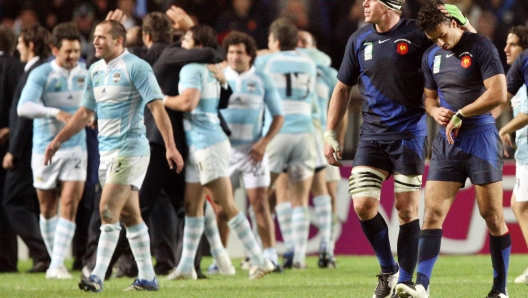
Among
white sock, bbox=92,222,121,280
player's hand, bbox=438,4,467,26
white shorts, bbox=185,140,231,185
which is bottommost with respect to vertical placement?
white sock, bbox=92,222,121,280

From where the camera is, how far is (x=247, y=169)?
33.5 feet

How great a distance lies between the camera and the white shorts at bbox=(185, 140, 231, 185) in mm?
8758

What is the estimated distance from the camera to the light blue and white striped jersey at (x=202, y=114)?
348 inches

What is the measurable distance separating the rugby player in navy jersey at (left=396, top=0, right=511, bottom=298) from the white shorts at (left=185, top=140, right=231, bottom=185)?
8.36ft

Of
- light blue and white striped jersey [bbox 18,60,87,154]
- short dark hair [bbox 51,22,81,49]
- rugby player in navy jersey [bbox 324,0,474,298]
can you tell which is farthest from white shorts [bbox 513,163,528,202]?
short dark hair [bbox 51,22,81,49]

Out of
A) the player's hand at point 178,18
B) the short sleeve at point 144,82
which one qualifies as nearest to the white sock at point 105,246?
the short sleeve at point 144,82

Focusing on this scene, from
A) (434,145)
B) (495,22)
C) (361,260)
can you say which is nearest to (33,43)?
(361,260)

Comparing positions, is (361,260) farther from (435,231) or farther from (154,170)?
(435,231)

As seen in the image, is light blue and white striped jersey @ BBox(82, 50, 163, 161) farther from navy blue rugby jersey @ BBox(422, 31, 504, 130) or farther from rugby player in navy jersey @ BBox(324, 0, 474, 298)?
navy blue rugby jersey @ BBox(422, 31, 504, 130)

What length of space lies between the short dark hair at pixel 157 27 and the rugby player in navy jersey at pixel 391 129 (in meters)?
3.00

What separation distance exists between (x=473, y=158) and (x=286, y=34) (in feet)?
15.3

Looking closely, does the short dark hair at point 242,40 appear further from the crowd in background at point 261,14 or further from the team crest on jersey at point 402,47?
the crowd in background at point 261,14

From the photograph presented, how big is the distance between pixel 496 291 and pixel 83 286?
3.16m

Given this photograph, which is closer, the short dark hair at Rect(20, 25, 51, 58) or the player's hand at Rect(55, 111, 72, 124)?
the player's hand at Rect(55, 111, 72, 124)
